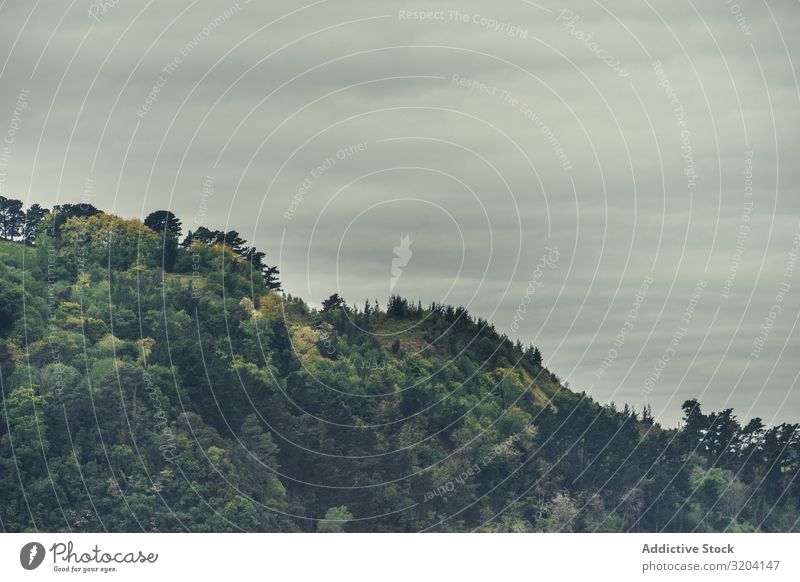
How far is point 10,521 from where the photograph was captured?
178 meters

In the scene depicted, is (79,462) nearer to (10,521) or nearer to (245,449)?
(10,521)

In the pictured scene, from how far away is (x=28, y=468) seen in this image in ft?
596
